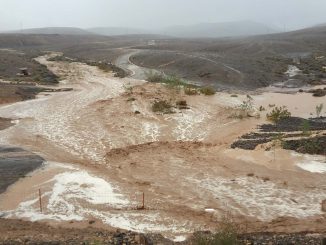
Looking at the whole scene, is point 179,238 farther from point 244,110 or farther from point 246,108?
point 246,108

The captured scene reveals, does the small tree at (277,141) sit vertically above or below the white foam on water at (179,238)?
above

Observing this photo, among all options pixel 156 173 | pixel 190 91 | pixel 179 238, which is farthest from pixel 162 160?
pixel 190 91

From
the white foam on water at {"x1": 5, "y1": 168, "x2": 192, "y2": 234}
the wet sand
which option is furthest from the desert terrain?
the wet sand

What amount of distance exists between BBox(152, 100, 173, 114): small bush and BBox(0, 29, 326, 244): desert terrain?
8cm

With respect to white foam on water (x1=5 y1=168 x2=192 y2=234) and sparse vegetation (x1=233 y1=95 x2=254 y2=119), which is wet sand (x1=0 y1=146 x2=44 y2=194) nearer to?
white foam on water (x1=5 y1=168 x2=192 y2=234)

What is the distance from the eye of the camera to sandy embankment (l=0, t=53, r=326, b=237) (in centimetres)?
1205

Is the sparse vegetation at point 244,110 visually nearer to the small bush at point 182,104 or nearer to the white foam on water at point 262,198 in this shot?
the small bush at point 182,104

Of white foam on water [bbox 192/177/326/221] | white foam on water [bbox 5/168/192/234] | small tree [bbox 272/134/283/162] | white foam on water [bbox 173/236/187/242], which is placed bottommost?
white foam on water [bbox 5/168/192/234]

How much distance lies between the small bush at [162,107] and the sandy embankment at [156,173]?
1.40ft

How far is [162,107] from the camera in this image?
24.4 m

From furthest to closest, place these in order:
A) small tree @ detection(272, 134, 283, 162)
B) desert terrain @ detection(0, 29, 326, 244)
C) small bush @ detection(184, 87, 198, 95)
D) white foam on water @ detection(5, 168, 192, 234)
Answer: small bush @ detection(184, 87, 198, 95) < small tree @ detection(272, 134, 283, 162) < desert terrain @ detection(0, 29, 326, 244) < white foam on water @ detection(5, 168, 192, 234)

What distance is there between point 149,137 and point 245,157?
188 inches

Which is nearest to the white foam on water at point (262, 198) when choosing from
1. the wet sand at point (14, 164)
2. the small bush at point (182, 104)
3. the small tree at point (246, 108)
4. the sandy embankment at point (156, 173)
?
the sandy embankment at point (156, 173)

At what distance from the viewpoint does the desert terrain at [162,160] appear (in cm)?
1198
